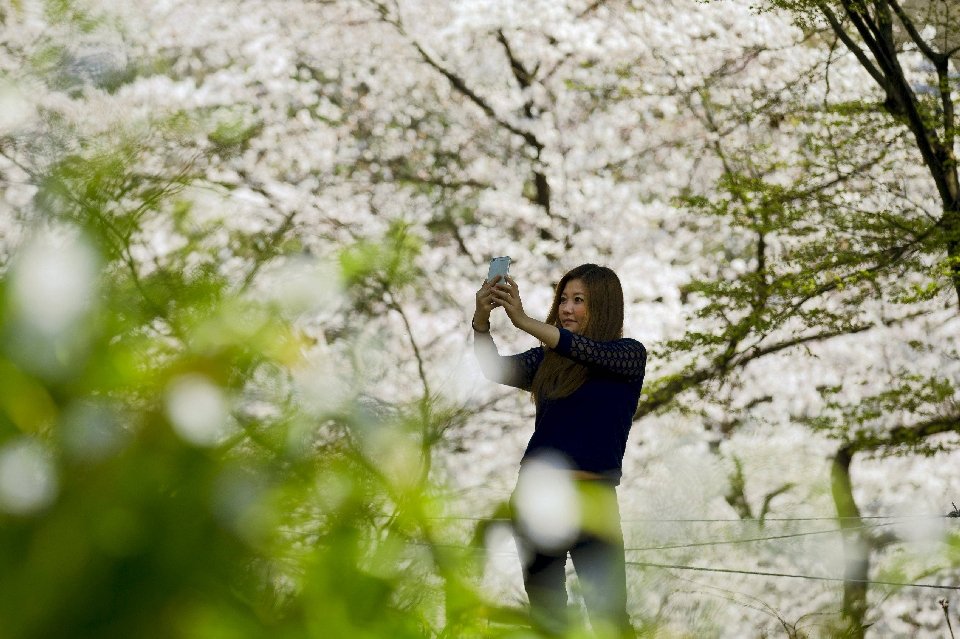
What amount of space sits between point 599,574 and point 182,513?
1.58 m

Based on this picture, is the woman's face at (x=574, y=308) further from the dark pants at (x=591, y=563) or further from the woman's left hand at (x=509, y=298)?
the dark pants at (x=591, y=563)

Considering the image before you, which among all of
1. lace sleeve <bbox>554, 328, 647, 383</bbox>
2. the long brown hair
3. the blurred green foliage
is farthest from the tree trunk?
the blurred green foliage

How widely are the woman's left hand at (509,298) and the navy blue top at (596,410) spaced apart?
4.2 inches

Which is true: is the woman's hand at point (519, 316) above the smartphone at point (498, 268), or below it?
below

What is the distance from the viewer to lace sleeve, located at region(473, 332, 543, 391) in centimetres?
211

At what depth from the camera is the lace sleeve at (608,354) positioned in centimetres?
184

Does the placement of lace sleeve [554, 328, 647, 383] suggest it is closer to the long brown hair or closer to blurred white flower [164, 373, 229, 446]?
the long brown hair

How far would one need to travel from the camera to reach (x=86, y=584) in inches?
11.7

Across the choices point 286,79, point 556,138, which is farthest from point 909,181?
point 286,79

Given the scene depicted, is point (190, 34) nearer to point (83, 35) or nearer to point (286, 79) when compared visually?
point (286, 79)

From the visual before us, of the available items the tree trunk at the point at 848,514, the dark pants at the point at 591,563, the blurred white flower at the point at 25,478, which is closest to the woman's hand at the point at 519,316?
the dark pants at the point at 591,563

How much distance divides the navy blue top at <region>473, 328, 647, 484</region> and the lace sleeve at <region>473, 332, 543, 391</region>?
1.0 inches

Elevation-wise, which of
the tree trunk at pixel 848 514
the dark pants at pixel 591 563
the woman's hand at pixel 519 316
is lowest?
the tree trunk at pixel 848 514

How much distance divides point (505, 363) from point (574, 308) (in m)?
0.21
